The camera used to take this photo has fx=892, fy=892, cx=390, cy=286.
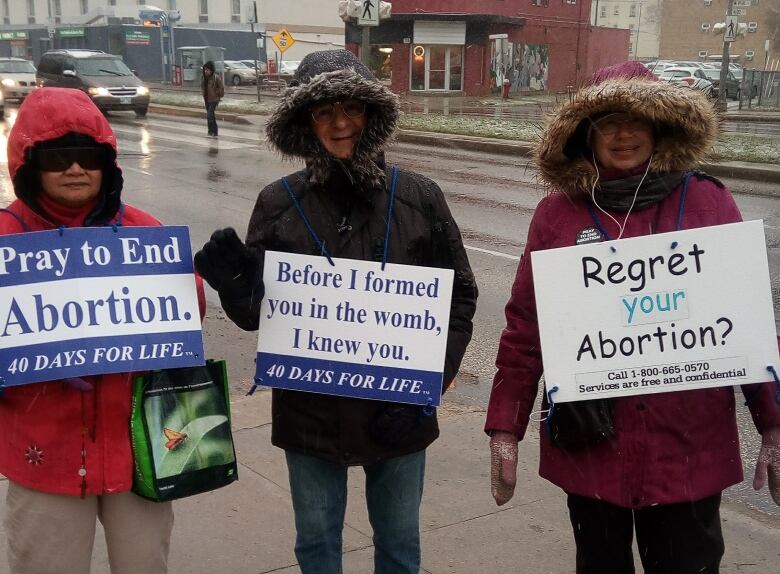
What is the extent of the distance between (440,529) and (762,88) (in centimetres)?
3221

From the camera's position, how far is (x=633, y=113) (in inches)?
94.5

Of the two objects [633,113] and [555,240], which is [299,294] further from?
[633,113]

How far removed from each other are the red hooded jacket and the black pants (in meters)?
1.28

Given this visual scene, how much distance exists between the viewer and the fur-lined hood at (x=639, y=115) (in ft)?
7.77

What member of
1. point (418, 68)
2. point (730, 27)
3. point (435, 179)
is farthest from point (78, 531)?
point (418, 68)

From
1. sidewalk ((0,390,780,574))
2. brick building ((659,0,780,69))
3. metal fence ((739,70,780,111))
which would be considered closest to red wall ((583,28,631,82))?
metal fence ((739,70,780,111))

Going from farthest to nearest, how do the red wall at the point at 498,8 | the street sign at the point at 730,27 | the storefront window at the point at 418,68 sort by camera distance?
1. the storefront window at the point at 418,68
2. the red wall at the point at 498,8
3. the street sign at the point at 730,27

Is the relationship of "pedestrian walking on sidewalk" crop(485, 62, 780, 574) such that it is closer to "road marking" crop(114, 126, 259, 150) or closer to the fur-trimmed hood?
the fur-trimmed hood

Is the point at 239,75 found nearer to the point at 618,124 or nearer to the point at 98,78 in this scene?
the point at 98,78

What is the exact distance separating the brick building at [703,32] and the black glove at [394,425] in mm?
85713

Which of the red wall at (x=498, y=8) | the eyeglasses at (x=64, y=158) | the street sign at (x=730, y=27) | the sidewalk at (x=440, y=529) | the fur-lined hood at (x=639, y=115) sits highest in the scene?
the red wall at (x=498, y=8)

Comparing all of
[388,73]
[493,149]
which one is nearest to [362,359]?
[493,149]

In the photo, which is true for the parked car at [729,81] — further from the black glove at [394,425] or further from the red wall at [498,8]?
the black glove at [394,425]

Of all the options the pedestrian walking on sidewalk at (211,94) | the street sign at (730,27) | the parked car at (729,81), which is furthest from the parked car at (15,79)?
the parked car at (729,81)
